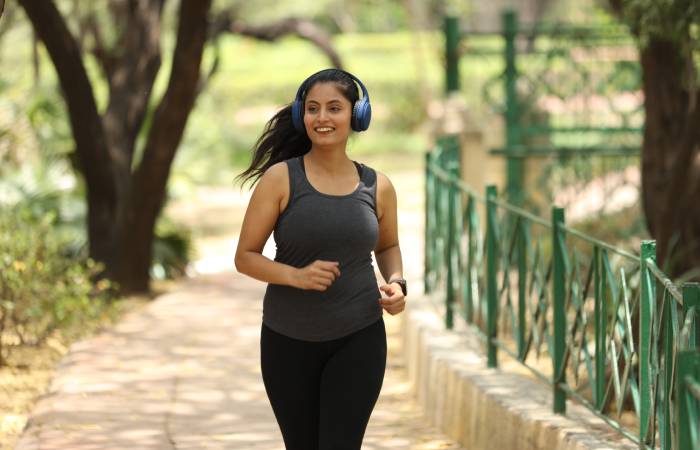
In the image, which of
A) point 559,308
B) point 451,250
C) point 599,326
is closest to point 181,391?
point 451,250

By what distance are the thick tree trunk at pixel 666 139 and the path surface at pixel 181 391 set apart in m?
1.84

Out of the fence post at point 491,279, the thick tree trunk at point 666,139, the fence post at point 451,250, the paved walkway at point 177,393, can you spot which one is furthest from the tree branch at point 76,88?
the fence post at point 491,279

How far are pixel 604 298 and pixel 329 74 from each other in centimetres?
167

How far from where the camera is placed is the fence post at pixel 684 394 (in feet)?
12.4

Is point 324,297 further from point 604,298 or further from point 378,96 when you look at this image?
point 378,96

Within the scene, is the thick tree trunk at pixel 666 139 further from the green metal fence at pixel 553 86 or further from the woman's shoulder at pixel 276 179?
the green metal fence at pixel 553 86

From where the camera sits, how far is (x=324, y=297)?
4.78 meters

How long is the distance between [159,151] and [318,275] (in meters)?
7.23

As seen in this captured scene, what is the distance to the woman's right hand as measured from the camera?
15.1 feet

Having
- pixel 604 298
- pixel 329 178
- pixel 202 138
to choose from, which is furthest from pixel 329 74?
pixel 202 138

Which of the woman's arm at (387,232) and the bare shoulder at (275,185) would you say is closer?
the bare shoulder at (275,185)

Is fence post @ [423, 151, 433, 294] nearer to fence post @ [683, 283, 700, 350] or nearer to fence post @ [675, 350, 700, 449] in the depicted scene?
fence post @ [683, 283, 700, 350]

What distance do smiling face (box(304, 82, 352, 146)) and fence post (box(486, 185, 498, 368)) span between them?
8.82ft

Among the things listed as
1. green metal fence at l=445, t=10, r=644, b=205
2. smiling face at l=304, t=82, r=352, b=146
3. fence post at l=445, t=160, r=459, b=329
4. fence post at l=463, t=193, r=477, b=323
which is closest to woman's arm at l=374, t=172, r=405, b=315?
smiling face at l=304, t=82, r=352, b=146
